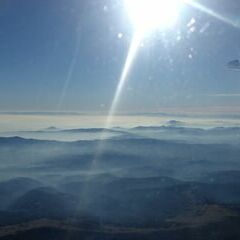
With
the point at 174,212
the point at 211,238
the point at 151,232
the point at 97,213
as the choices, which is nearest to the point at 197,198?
the point at 174,212

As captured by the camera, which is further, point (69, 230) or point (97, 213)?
point (97, 213)

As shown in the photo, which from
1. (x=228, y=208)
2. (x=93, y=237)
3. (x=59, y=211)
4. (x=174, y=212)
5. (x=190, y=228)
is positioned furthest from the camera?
(x=59, y=211)

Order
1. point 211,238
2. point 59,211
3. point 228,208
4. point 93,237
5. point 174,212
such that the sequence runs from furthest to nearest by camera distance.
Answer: point 59,211
point 174,212
point 228,208
point 93,237
point 211,238

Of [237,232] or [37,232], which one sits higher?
[37,232]

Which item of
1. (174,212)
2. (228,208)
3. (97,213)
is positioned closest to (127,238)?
(228,208)

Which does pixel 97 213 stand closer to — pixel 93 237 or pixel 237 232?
pixel 93 237

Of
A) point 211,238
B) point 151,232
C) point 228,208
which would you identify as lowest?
point 211,238

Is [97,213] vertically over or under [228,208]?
over

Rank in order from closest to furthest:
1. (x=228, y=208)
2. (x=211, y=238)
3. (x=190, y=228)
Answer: (x=211, y=238)
(x=190, y=228)
(x=228, y=208)

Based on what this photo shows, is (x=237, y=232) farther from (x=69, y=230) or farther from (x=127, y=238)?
(x=69, y=230)

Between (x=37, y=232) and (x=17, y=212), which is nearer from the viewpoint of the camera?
(x=37, y=232)
